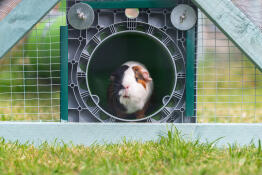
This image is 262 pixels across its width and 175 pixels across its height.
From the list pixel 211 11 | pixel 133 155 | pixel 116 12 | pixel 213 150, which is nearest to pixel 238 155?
pixel 213 150

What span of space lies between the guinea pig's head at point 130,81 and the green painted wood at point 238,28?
0.77m

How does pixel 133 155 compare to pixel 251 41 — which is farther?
pixel 251 41

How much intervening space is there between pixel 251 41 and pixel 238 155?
714 mm

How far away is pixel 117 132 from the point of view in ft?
8.02

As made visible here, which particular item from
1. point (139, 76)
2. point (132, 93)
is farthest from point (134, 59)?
point (132, 93)

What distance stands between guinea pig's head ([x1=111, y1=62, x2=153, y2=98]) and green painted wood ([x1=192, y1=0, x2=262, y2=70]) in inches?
30.3

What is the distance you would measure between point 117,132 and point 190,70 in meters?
0.65

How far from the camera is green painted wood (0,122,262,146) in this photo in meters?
2.43

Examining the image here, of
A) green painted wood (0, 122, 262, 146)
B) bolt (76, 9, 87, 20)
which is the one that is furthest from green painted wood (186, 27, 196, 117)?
bolt (76, 9, 87, 20)

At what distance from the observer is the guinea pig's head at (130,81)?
9.18ft

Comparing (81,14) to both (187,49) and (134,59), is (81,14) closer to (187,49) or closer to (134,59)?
(187,49)

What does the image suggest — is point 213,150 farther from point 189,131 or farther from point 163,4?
point 163,4

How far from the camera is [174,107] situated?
8.67 feet

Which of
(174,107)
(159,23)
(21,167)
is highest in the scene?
(159,23)
